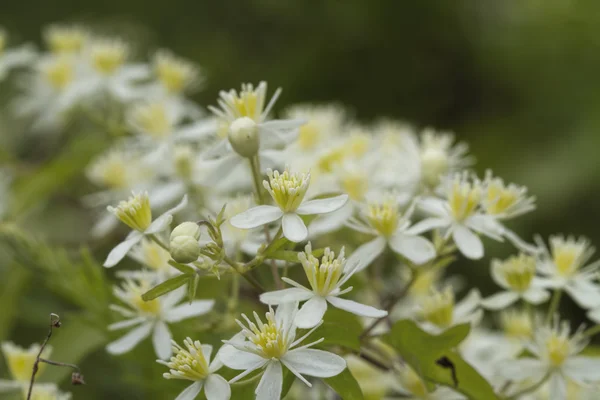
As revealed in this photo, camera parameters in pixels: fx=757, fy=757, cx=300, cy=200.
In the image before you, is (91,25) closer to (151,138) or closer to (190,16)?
(190,16)

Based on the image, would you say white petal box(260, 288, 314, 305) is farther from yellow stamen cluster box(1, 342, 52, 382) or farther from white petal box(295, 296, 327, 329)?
yellow stamen cluster box(1, 342, 52, 382)

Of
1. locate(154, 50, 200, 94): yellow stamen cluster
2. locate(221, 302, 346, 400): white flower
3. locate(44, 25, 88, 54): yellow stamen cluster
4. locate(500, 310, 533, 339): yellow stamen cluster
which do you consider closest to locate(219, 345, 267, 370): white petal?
locate(221, 302, 346, 400): white flower

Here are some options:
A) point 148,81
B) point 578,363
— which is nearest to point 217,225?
point 578,363

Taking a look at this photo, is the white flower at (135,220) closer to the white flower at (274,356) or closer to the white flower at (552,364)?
the white flower at (274,356)

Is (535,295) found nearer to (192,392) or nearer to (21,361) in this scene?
(192,392)

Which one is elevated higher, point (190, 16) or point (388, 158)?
point (190, 16)

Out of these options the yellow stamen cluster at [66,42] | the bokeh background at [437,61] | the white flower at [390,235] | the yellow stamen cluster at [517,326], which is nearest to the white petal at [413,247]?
the white flower at [390,235]
